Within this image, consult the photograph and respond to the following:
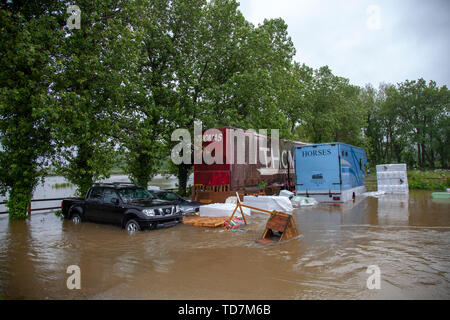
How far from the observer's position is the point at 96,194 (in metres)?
10.8

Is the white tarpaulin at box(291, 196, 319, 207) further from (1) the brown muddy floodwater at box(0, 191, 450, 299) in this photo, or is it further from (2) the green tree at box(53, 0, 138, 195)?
(2) the green tree at box(53, 0, 138, 195)

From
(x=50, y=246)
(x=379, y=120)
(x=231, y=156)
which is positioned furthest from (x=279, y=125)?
(x=379, y=120)

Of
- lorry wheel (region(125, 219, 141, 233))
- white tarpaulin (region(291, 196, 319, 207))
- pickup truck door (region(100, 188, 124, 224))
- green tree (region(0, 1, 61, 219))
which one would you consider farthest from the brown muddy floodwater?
white tarpaulin (region(291, 196, 319, 207))

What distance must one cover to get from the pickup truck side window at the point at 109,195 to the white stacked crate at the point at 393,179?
18785 mm

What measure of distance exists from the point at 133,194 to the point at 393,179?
61.1 feet

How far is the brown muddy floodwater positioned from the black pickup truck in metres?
0.40

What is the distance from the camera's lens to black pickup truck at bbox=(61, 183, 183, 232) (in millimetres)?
9367

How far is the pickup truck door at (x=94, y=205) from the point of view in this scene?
10500 millimetres

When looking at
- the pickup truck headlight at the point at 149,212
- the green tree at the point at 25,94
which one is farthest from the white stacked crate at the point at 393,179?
the green tree at the point at 25,94

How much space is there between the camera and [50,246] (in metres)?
7.94

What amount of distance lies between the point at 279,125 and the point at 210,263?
15277 millimetres

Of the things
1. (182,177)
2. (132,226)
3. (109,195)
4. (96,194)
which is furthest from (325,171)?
(96,194)
